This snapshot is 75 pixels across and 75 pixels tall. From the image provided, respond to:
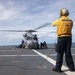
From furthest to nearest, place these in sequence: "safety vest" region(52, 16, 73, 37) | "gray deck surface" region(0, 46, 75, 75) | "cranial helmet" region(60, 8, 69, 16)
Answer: "cranial helmet" region(60, 8, 69, 16), "safety vest" region(52, 16, 73, 37), "gray deck surface" region(0, 46, 75, 75)

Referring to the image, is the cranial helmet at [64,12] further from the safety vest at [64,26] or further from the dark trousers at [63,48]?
the dark trousers at [63,48]

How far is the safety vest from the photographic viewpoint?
32.6ft

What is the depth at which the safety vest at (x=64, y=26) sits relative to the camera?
992 cm

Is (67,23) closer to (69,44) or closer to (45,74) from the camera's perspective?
(69,44)

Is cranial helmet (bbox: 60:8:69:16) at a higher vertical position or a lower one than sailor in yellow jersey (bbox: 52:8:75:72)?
higher

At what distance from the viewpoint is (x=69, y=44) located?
10188 mm

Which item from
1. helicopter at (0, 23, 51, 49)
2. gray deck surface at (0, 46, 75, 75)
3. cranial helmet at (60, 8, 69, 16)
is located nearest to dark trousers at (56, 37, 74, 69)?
gray deck surface at (0, 46, 75, 75)

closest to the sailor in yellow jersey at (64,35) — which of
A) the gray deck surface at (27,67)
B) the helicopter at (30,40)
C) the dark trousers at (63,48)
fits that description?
the dark trousers at (63,48)

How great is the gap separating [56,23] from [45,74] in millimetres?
1904

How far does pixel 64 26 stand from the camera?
991cm

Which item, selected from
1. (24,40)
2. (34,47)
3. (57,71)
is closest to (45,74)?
(57,71)

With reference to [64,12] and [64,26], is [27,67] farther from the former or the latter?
[64,12]

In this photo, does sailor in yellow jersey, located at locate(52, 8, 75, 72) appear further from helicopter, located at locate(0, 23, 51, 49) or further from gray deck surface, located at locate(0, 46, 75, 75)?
helicopter, located at locate(0, 23, 51, 49)

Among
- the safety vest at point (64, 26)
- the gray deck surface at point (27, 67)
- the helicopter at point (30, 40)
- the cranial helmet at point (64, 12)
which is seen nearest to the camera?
the gray deck surface at point (27, 67)
